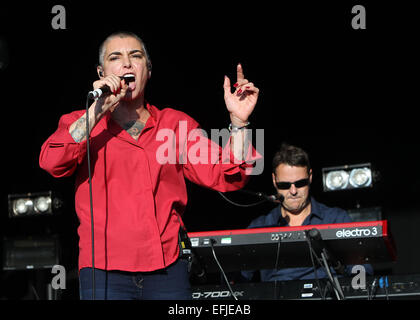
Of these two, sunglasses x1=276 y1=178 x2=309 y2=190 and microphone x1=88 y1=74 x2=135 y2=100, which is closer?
microphone x1=88 y1=74 x2=135 y2=100

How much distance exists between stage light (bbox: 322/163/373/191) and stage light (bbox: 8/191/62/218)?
7.16ft

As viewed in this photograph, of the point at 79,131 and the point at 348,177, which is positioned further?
the point at 348,177

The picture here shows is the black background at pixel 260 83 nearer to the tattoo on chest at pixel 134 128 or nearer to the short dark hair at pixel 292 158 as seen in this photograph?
the short dark hair at pixel 292 158


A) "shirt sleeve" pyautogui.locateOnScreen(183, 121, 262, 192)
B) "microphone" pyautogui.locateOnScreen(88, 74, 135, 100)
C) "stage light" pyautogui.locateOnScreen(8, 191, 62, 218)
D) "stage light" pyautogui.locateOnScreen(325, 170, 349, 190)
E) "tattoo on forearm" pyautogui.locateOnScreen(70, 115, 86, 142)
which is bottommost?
"stage light" pyautogui.locateOnScreen(8, 191, 62, 218)

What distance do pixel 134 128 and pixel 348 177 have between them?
9.74 ft

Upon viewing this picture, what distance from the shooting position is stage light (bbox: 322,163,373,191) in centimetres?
490

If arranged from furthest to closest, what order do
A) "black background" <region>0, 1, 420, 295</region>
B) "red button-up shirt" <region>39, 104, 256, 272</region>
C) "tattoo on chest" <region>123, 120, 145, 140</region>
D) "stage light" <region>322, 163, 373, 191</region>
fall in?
"black background" <region>0, 1, 420, 295</region> → "stage light" <region>322, 163, 373, 191</region> → "tattoo on chest" <region>123, 120, 145, 140</region> → "red button-up shirt" <region>39, 104, 256, 272</region>

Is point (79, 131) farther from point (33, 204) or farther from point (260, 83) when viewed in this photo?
point (260, 83)

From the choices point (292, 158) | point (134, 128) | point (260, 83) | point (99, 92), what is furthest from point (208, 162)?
point (260, 83)

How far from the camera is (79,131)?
2.09 meters

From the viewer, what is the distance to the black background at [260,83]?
5039 millimetres

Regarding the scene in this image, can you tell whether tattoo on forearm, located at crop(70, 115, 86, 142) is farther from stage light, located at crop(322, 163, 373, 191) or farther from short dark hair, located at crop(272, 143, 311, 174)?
stage light, located at crop(322, 163, 373, 191)

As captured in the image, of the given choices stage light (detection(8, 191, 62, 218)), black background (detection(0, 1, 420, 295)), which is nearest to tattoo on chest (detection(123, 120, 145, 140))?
black background (detection(0, 1, 420, 295))
